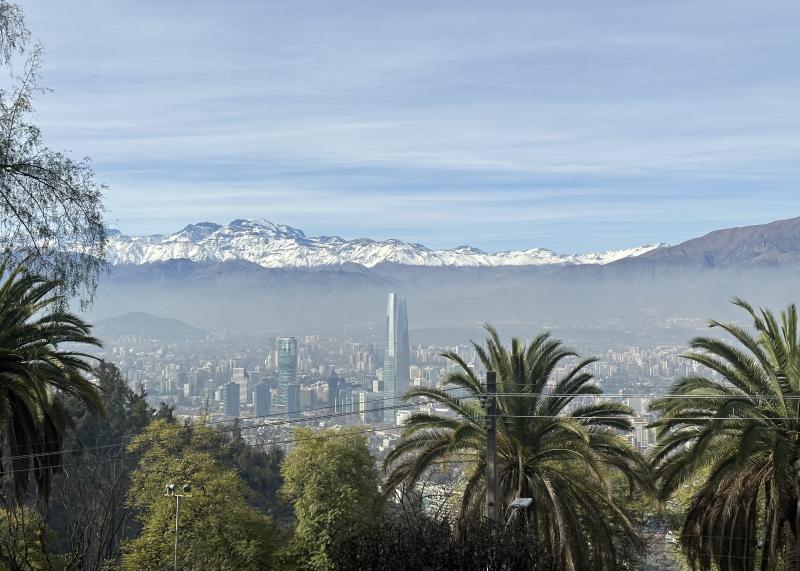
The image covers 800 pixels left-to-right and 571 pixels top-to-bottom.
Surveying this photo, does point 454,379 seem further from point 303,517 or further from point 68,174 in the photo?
point 68,174

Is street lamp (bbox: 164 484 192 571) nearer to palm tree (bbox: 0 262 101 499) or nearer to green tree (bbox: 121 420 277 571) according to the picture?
green tree (bbox: 121 420 277 571)

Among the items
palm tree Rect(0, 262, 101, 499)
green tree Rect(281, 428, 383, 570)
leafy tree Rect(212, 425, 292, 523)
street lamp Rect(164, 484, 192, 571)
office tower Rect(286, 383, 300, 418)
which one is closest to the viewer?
palm tree Rect(0, 262, 101, 499)

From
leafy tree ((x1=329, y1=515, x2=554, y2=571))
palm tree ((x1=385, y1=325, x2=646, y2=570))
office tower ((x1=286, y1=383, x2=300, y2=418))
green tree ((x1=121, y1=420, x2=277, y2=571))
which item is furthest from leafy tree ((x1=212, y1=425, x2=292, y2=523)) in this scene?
office tower ((x1=286, y1=383, x2=300, y2=418))

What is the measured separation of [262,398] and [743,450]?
15688cm

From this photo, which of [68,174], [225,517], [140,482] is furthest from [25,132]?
[140,482]

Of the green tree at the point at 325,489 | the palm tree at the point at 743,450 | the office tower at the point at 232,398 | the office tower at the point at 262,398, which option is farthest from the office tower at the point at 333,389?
the palm tree at the point at 743,450

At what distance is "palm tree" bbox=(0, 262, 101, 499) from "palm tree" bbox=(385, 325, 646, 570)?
6765 mm

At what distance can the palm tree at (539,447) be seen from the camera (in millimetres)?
20844

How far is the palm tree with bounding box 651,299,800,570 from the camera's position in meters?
18.4

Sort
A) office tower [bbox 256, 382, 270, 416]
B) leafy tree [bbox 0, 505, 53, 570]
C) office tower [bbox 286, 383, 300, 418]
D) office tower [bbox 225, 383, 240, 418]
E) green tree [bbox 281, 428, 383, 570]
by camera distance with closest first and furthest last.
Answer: leafy tree [bbox 0, 505, 53, 570], green tree [bbox 281, 428, 383, 570], office tower [bbox 225, 383, 240, 418], office tower [bbox 286, 383, 300, 418], office tower [bbox 256, 382, 270, 416]

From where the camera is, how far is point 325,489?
25953 mm

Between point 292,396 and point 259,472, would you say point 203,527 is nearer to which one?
point 259,472

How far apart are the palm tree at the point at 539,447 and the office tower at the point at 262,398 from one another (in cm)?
14313

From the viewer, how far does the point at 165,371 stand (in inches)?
7776
